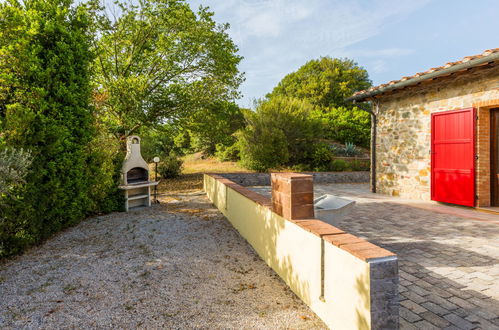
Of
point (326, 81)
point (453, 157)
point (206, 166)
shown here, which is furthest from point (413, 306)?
point (326, 81)

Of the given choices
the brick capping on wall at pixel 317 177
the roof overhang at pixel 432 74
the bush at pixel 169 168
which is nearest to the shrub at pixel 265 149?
the brick capping on wall at pixel 317 177

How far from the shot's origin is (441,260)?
3.24 m

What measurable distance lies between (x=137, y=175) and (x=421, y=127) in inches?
294

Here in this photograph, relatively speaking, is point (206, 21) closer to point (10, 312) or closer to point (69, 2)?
point (69, 2)

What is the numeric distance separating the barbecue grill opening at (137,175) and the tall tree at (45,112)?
→ 55.1 inches

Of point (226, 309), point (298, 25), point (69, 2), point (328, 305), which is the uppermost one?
point (298, 25)

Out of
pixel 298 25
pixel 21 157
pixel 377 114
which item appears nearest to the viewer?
pixel 21 157

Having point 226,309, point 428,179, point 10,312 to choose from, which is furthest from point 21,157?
point 428,179

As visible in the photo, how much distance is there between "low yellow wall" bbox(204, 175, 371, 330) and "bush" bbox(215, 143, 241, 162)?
11.8 meters

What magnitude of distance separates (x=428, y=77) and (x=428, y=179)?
2.53 metres

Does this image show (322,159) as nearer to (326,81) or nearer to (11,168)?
(11,168)

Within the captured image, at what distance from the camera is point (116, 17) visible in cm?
Answer: 1034

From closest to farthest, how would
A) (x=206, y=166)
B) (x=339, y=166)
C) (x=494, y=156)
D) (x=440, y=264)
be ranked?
1. (x=440, y=264)
2. (x=494, y=156)
3. (x=339, y=166)
4. (x=206, y=166)

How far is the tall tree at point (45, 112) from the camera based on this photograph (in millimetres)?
3848
